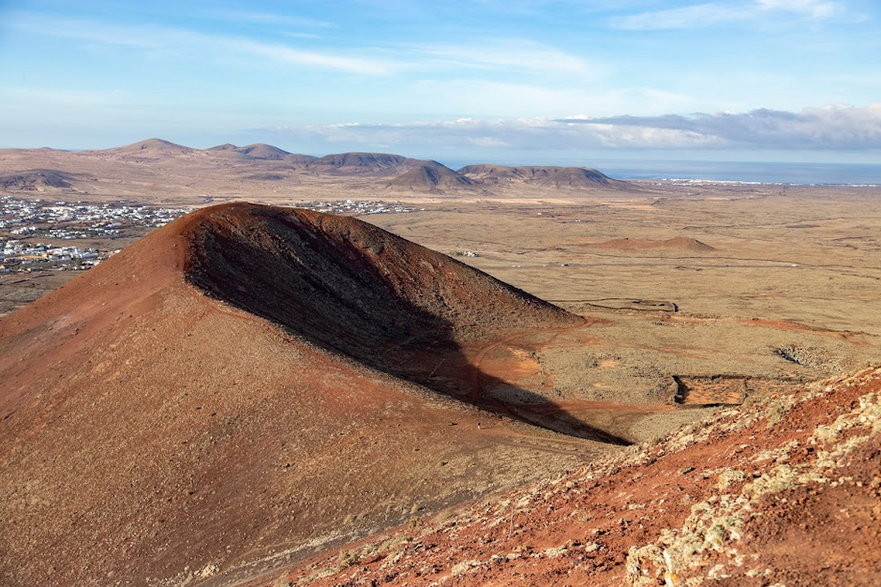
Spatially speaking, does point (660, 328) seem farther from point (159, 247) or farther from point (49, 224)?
point (49, 224)

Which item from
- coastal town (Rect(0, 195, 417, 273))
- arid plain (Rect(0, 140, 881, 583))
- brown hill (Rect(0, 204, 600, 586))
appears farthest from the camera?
coastal town (Rect(0, 195, 417, 273))

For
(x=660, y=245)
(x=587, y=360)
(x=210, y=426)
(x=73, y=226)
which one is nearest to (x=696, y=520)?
(x=210, y=426)

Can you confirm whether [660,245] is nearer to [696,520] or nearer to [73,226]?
[73,226]

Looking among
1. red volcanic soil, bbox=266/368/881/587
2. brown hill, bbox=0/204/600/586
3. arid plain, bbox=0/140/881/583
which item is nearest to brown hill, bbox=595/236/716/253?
arid plain, bbox=0/140/881/583

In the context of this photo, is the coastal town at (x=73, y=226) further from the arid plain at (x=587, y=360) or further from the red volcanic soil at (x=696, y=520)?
the red volcanic soil at (x=696, y=520)

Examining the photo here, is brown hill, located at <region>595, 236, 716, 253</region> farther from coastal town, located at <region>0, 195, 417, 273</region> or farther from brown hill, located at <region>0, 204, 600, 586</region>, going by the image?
brown hill, located at <region>0, 204, 600, 586</region>

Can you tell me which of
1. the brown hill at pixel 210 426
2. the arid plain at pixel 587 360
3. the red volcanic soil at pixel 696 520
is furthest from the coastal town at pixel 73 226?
the red volcanic soil at pixel 696 520
